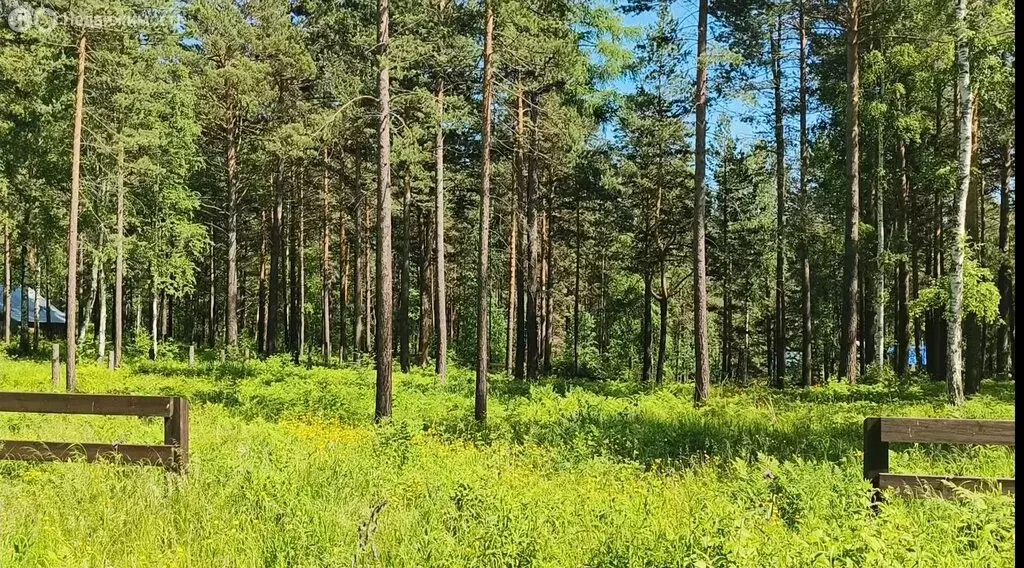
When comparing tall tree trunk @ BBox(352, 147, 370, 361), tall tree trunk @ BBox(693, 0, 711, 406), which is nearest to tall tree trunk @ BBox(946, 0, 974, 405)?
tall tree trunk @ BBox(693, 0, 711, 406)

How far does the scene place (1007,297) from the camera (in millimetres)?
23406

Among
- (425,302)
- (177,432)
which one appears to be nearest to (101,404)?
(177,432)

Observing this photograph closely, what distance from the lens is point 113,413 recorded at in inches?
272

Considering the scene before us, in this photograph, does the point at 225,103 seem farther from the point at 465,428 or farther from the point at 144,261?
the point at 465,428

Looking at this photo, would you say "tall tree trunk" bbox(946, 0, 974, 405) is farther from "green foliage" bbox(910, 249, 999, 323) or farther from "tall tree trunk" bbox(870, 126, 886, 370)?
"tall tree trunk" bbox(870, 126, 886, 370)

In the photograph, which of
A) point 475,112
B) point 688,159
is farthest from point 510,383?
point 688,159

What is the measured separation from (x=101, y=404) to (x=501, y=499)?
4.24 metres

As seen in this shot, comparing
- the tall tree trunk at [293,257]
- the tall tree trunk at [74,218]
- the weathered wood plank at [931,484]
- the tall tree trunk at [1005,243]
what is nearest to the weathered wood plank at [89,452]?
the weathered wood plank at [931,484]

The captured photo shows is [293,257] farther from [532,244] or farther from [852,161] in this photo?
[852,161]

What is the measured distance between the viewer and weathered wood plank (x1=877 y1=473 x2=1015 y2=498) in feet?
19.0

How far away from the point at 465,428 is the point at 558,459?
12.1 ft

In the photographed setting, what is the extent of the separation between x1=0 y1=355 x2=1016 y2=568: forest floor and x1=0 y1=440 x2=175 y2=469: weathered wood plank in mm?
149

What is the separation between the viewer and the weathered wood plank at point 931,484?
5.80 meters

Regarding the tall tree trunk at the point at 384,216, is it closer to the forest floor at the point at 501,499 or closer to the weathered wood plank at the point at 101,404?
the forest floor at the point at 501,499
